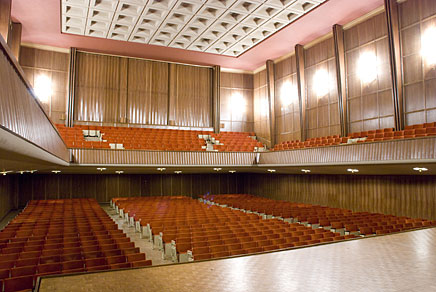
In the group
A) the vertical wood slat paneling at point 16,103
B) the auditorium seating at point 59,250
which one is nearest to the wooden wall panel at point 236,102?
the auditorium seating at point 59,250

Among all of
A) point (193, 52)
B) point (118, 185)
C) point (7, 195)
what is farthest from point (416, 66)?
point (7, 195)

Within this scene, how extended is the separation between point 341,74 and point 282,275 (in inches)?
428

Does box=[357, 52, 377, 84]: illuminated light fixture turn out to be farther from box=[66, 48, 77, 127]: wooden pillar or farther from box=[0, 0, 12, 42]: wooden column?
box=[66, 48, 77, 127]: wooden pillar

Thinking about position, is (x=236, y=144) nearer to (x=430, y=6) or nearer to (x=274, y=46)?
(x=274, y=46)

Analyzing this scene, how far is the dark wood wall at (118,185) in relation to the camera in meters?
13.9

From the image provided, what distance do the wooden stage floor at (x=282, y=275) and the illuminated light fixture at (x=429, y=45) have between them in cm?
828

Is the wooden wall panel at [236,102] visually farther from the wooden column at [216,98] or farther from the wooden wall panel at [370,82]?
the wooden wall panel at [370,82]

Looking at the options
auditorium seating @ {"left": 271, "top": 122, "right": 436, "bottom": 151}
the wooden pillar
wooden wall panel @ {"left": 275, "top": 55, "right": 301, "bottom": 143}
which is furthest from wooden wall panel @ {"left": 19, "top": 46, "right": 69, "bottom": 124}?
auditorium seating @ {"left": 271, "top": 122, "right": 436, "bottom": 151}

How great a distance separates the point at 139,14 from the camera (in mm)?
11070

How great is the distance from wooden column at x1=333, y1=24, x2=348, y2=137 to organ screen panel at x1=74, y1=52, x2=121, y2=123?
32.0ft

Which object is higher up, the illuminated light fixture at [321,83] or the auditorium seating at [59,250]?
the illuminated light fixture at [321,83]

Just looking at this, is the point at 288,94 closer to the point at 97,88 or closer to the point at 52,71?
the point at 97,88

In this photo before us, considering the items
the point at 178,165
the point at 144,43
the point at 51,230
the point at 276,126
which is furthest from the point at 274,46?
the point at 51,230

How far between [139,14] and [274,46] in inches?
231
